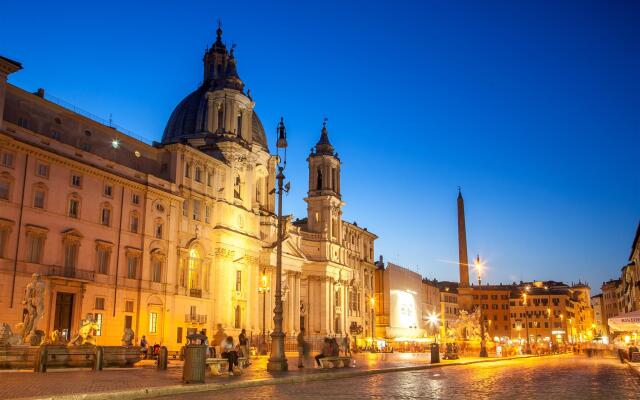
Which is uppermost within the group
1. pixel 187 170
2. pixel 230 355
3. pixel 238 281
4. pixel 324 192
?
pixel 324 192

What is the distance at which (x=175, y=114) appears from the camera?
68938mm

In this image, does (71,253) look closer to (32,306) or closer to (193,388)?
(32,306)

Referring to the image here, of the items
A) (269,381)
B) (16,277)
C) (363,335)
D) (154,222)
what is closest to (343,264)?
(363,335)

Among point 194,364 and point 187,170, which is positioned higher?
point 187,170

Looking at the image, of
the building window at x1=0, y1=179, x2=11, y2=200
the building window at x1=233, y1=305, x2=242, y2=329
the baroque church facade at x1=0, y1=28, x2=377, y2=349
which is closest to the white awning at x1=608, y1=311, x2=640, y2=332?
the baroque church facade at x1=0, y1=28, x2=377, y2=349

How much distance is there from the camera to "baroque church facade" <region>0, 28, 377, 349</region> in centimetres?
3753

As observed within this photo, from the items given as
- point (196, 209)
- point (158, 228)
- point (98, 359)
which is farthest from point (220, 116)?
point (98, 359)

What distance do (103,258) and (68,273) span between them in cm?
337

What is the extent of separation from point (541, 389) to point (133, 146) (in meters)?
38.4

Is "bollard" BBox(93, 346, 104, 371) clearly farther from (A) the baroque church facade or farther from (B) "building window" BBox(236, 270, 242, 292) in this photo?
(B) "building window" BBox(236, 270, 242, 292)

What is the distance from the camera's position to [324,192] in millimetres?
81188

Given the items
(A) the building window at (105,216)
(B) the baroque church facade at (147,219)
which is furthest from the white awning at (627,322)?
(A) the building window at (105,216)

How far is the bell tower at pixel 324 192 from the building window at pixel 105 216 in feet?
131

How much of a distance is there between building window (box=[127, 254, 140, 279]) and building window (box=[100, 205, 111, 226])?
2.94m
